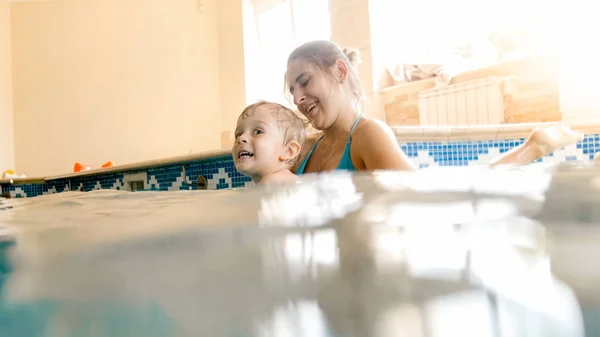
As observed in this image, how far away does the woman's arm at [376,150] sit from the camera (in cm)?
189

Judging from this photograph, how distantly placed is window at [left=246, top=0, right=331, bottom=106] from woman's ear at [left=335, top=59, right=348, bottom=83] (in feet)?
16.9

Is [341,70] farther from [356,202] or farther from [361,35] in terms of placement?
[361,35]

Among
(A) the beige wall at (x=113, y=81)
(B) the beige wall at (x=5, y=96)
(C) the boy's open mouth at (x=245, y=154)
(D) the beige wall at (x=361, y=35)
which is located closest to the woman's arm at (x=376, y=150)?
(C) the boy's open mouth at (x=245, y=154)

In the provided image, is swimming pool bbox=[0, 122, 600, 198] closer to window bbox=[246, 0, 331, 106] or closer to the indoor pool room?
the indoor pool room

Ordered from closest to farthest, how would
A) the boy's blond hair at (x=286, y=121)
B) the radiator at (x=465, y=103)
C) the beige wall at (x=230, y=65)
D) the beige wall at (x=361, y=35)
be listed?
the boy's blond hair at (x=286, y=121) → the radiator at (x=465, y=103) → the beige wall at (x=361, y=35) → the beige wall at (x=230, y=65)

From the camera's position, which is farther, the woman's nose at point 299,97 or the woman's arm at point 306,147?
the woman's arm at point 306,147

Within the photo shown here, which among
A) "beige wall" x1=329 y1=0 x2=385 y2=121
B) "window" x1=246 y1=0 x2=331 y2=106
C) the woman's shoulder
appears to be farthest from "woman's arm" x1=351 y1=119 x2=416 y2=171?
"window" x1=246 y1=0 x2=331 y2=106

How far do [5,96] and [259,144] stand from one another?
25.9 ft

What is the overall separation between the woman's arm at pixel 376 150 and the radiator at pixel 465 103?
354cm

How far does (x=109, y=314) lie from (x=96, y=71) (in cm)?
916

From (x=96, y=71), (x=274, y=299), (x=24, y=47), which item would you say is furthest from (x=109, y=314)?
(x=24, y=47)

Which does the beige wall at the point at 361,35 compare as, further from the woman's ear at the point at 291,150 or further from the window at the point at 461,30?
the woman's ear at the point at 291,150

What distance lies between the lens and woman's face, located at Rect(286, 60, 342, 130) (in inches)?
87.2

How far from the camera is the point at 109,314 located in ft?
0.61
